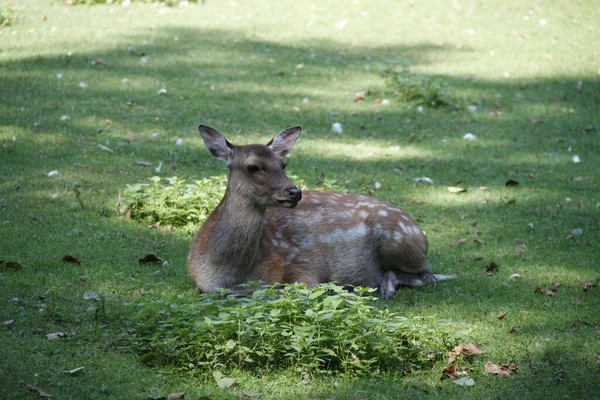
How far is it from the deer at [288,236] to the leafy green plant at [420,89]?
588 centimetres

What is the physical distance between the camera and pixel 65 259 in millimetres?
6969

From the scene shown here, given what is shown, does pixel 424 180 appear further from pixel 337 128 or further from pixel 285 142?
pixel 285 142

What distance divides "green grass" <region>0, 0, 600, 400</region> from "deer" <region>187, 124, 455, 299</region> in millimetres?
329

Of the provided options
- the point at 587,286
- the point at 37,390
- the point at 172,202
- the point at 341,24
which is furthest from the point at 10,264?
the point at 341,24

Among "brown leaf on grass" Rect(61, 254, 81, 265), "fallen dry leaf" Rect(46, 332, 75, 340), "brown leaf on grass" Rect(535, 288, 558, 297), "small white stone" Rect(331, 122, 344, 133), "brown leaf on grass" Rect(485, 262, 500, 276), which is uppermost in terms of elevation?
"small white stone" Rect(331, 122, 344, 133)

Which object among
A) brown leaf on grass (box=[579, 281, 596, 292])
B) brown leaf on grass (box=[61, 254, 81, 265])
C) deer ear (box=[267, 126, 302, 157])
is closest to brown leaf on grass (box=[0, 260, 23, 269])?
brown leaf on grass (box=[61, 254, 81, 265])

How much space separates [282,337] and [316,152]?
5726 mm

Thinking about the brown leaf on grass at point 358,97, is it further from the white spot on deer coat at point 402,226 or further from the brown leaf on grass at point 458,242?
the white spot on deer coat at point 402,226

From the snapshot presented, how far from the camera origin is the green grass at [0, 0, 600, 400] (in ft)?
17.6

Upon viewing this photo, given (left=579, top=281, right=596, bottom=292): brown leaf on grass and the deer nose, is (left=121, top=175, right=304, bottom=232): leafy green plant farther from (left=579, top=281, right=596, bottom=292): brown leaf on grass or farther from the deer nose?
(left=579, top=281, right=596, bottom=292): brown leaf on grass

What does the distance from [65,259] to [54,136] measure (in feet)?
12.2

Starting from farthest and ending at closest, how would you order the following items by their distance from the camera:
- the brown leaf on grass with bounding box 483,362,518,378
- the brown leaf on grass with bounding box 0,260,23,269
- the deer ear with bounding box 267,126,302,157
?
the deer ear with bounding box 267,126,302,157, the brown leaf on grass with bounding box 0,260,23,269, the brown leaf on grass with bounding box 483,362,518,378

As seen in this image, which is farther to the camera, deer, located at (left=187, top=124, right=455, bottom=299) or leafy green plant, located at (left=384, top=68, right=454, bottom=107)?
leafy green plant, located at (left=384, top=68, right=454, bottom=107)

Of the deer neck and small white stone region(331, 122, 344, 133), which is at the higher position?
the deer neck
